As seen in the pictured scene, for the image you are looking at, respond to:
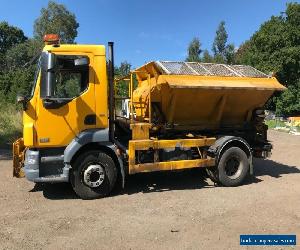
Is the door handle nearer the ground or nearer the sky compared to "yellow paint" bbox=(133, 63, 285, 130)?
nearer the ground

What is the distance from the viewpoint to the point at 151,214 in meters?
6.95

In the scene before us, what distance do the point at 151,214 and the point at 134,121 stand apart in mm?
2429

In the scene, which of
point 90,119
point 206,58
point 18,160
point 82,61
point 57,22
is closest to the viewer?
point 82,61

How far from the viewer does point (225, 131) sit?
9578mm

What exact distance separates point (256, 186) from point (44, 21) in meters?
48.3

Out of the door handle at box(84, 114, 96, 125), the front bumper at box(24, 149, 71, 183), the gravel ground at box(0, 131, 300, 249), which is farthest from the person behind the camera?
the door handle at box(84, 114, 96, 125)

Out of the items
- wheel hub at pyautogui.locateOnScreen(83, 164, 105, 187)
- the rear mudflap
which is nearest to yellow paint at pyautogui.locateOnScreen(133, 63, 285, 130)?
wheel hub at pyautogui.locateOnScreen(83, 164, 105, 187)

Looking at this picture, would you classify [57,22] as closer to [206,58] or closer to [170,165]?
[206,58]

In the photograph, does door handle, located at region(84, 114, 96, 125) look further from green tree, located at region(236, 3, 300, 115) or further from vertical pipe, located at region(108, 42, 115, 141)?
green tree, located at region(236, 3, 300, 115)

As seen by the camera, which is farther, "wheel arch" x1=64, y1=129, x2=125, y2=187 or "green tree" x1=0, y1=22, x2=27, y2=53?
"green tree" x1=0, y1=22, x2=27, y2=53

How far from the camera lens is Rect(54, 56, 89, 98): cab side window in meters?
7.57

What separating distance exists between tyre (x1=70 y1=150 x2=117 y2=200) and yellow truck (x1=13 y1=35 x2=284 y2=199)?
0.02 m

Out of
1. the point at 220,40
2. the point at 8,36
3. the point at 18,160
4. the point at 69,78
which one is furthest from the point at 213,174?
the point at 8,36

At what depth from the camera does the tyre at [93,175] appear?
7770mm
